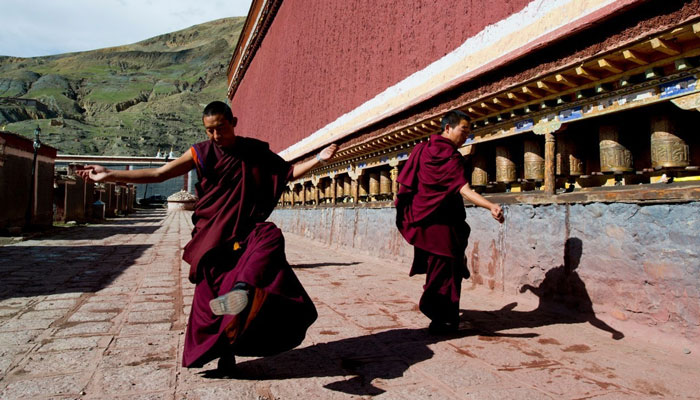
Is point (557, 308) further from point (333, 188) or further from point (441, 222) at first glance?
point (333, 188)

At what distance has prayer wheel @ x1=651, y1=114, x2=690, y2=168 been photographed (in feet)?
11.5

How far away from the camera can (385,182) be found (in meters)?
8.73

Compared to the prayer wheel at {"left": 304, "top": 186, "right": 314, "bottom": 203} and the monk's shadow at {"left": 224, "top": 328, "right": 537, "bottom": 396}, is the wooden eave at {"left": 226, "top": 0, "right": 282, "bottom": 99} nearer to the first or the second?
the prayer wheel at {"left": 304, "top": 186, "right": 314, "bottom": 203}

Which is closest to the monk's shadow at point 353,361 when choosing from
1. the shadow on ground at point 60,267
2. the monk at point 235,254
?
the monk at point 235,254

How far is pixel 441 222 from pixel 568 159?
1.82 m

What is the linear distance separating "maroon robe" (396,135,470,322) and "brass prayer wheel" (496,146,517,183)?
2.02 m

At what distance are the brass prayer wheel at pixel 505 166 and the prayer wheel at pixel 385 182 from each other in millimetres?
3389

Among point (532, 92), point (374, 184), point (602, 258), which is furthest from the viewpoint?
point (374, 184)

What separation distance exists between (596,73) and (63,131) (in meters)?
65.0

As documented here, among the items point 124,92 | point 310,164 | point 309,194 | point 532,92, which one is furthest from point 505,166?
point 124,92

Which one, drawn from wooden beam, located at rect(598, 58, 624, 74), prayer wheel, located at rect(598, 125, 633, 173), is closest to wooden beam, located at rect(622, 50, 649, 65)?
wooden beam, located at rect(598, 58, 624, 74)

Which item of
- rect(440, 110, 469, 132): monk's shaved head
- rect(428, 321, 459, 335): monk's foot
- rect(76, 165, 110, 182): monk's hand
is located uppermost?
rect(440, 110, 469, 132): monk's shaved head

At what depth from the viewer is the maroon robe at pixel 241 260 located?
85.7 inches

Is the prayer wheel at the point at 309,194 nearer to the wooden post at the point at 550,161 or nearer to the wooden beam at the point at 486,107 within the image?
the wooden beam at the point at 486,107
